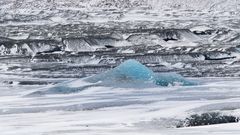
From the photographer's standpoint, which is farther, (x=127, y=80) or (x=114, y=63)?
(x=114, y=63)

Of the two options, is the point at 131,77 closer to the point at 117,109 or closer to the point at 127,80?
the point at 127,80

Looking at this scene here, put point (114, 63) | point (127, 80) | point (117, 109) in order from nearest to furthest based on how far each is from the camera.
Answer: point (117, 109) → point (127, 80) → point (114, 63)

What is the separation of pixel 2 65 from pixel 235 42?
25.1 ft

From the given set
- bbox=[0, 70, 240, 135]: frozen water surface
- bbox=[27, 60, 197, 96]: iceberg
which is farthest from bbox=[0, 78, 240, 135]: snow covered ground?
bbox=[27, 60, 197, 96]: iceberg

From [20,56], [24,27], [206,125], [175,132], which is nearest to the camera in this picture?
[175,132]

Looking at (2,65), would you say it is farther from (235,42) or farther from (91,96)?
(235,42)

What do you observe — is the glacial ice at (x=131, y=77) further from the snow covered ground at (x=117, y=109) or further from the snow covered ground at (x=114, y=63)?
the snow covered ground at (x=117, y=109)

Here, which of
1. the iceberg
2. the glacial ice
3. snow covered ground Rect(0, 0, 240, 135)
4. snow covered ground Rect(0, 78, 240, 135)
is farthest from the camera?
the glacial ice

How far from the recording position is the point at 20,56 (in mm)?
15000

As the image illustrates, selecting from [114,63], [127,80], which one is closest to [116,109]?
[127,80]

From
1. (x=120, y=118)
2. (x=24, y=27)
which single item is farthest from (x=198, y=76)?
(x=24, y=27)

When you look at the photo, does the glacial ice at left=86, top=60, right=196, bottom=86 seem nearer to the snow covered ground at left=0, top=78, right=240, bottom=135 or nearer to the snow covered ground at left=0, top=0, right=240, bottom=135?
the snow covered ground at left=0, top=0, right=240, bottom=135

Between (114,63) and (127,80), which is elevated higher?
(127,80)

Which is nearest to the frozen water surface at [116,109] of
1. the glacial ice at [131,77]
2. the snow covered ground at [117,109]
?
the snow covered ground at [117,109]
